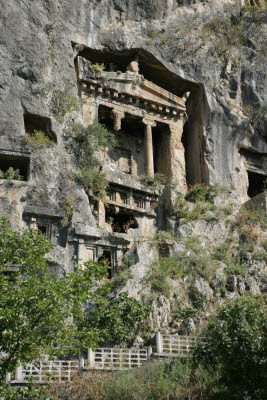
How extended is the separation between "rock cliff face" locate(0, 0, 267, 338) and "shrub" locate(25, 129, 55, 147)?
0.60ft

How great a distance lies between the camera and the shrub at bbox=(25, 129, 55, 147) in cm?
2296

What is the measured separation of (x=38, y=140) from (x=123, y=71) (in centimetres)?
831

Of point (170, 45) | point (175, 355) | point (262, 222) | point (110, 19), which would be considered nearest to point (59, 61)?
point (110, 19)

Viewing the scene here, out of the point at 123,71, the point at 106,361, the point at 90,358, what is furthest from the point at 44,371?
the point at 123,71

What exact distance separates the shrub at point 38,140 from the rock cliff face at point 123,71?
0.18 metres

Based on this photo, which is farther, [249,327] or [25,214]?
[25,214]

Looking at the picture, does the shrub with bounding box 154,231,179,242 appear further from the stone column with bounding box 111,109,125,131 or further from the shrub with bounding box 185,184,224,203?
the stone column with bounding box 111,109,125,131

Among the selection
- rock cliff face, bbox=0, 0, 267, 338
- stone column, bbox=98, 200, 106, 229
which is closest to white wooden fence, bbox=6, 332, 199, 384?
rock cliff face, bbox=0, 0, 267, 338

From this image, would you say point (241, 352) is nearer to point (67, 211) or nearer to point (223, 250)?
point (67, 211)

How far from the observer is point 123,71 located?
29.7 m

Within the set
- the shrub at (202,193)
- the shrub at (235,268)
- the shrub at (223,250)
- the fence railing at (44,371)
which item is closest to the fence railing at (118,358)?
the fence railing at (44,371)

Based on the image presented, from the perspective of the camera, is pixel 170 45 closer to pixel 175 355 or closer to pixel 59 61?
pixel 59 61

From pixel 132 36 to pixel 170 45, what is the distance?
2215 mm

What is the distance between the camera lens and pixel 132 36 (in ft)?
94.0
